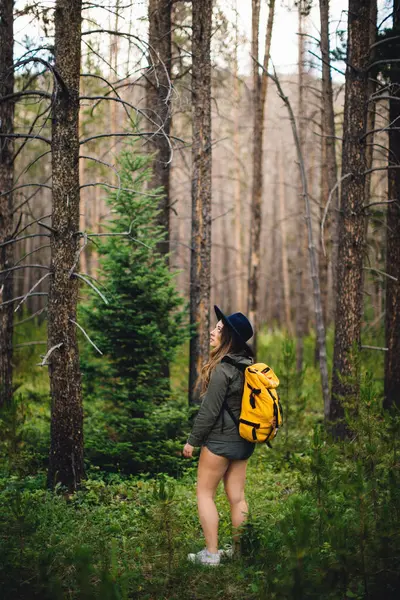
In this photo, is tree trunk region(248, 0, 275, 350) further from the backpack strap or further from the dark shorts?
the dark shorts

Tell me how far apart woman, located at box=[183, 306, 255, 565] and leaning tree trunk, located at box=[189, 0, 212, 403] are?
17.0 feet

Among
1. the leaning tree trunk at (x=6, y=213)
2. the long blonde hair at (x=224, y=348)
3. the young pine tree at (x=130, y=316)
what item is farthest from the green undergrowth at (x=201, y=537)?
the leaning tree trunk at (x=6, y=213)

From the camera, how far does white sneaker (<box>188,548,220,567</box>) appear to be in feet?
15.3

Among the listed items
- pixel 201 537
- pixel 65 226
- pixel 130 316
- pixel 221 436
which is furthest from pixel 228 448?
pixel 130 316

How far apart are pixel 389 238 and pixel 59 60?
6648mm

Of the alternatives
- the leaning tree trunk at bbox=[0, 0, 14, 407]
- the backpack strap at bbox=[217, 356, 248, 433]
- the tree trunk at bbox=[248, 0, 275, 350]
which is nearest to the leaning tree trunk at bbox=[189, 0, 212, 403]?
the leaning tree trunk at bbox=[0, 0, 14, 407]

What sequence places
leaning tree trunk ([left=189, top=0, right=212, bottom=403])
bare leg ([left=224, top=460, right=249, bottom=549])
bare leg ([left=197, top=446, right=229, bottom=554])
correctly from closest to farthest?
bare leg ([left=197, top=446, right=229, bottom=554]) → bare leg ([left=224, top=460, right=249, bottom=549]) → leaning tree trunk ([left=189, top=0, right=212, bottom=403])

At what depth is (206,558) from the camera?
185 inches

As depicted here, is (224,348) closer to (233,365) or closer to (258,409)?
(233,365)

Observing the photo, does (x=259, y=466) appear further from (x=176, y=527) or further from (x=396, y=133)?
(x=396, y=133)

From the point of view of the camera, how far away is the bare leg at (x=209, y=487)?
4621mm

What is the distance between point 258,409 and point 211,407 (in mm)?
369

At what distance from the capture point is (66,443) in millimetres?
6488

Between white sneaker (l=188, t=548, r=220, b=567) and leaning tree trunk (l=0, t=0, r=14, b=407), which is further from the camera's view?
leaning tree trunk (l=0, t=0, r=14, b=407)
